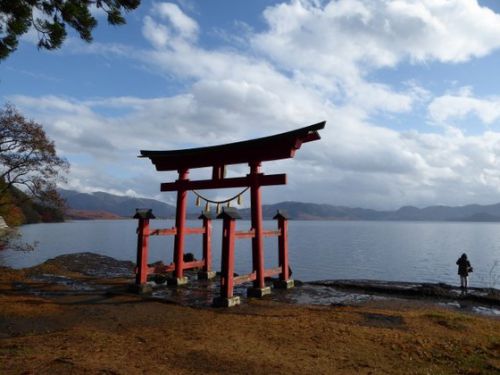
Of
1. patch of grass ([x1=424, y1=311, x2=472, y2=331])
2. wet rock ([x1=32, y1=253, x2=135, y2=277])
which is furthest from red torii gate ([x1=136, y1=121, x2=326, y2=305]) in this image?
wet rock ([x1=32, y1=253, x2=135, y2=277])

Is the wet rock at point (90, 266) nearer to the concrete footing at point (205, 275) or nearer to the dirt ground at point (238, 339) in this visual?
the concrete footing at point (205, 275)

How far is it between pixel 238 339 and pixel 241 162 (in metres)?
6.92

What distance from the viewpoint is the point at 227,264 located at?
1138 centimetres

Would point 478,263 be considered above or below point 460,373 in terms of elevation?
below

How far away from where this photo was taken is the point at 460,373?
595 centimetres

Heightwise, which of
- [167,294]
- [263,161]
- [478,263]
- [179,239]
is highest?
[263,161]

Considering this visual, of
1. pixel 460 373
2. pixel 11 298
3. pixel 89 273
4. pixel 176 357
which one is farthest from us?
pixel 89 273

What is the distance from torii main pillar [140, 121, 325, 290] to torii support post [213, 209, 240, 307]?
47.2 inches

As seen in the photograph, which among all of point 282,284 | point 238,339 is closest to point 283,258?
point 282,284

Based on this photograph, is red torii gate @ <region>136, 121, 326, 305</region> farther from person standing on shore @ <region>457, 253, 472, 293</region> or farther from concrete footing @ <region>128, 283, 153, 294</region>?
person standing on shore @ <region>457, 253, 472, 293</region>

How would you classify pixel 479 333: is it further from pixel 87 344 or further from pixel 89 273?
pixel 89 273

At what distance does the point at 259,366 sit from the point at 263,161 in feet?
25.4

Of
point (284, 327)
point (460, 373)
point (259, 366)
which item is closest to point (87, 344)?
point (259, 366)

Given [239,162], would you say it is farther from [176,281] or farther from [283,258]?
[176,281]
